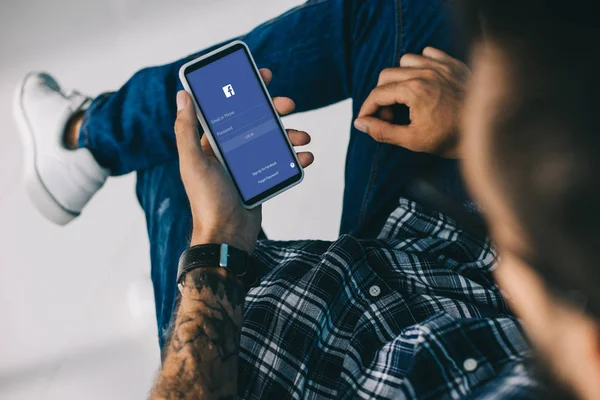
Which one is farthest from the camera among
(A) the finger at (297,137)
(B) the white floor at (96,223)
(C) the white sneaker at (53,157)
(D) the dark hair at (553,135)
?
(B) the white floor at (96,223)

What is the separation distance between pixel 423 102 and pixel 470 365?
36 centimetres

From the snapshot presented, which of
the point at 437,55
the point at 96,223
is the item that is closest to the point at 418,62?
the point at 437,55

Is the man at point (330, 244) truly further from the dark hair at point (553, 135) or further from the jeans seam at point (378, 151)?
the dark hair at point (553, 135)

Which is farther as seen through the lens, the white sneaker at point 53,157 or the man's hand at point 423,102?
the white sneaker at point 53,157

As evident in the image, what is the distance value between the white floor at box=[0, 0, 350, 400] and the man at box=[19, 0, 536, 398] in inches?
7.9

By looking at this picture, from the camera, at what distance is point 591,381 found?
0.38 metres

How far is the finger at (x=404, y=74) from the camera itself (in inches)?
28.5

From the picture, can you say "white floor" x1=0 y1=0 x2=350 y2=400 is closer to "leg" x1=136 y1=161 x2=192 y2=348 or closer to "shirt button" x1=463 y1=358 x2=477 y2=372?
"leg" x1=136 y1=161 x2=192 y2=348

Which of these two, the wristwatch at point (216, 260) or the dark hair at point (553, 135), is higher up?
the dark hair at point (553, 135)

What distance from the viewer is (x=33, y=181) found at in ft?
3.21

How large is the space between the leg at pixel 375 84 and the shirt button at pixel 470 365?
266 millimetres

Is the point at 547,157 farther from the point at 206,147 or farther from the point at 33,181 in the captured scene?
the point at 33,181

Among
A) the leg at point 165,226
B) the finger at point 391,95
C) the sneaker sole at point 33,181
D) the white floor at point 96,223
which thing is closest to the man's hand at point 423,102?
the finger at point 391,95

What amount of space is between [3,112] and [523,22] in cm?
123
